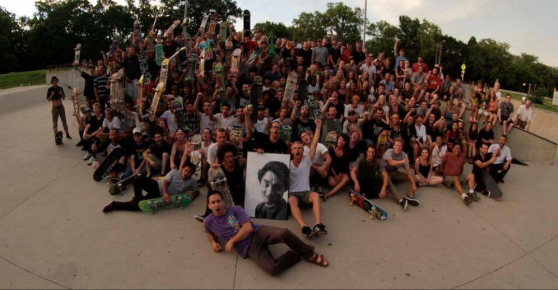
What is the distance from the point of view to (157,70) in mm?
8555

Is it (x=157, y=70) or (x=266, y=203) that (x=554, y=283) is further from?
(x=157, y=70)

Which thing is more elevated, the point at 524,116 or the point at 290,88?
the point at 290,88

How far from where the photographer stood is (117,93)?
7.04 m

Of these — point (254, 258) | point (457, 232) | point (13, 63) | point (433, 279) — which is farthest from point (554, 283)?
point (13, 63)

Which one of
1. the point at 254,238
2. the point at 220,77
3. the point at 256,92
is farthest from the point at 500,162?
the point at 220,77

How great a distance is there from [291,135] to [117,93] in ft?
13.5

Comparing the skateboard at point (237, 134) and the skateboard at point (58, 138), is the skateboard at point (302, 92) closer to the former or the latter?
the skateboard at point (237, 134)

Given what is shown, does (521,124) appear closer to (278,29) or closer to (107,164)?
(107,164)

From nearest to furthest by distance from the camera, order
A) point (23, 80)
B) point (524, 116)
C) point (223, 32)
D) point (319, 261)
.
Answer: point (319, 261), point (524, 116), point (223, 32), point (23, 80)

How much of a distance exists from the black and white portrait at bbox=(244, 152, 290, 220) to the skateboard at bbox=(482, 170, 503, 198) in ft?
13.0

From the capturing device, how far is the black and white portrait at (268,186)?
4.72m

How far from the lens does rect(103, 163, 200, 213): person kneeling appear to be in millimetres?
4867

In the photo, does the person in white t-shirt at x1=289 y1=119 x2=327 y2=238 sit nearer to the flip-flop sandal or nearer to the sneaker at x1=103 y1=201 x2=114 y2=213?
the flip-flop sandal

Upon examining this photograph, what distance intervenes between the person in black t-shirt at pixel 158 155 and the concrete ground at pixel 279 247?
2.52ft
